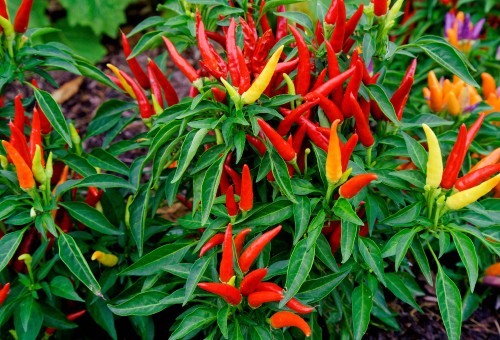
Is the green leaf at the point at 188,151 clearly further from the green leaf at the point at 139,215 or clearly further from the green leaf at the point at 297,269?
the green leaf at the point at 297,269

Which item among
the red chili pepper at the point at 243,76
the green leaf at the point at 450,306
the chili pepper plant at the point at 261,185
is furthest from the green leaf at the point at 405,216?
the red chili pepper at the point at 243,76

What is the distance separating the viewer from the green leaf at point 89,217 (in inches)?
94.0

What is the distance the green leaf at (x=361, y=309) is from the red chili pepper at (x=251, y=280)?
16.0 inches

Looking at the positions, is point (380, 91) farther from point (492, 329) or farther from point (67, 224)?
point (492, 329)

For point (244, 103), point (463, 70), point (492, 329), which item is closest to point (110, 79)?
point (244, 103)

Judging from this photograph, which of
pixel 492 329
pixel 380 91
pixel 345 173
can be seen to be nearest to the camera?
pixel 345 173

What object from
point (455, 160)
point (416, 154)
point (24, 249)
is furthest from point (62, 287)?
point (455, 160)

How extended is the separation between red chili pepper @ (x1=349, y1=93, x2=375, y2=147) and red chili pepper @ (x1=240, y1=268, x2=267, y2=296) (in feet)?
2.05

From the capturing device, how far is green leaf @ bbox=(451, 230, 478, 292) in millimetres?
1947

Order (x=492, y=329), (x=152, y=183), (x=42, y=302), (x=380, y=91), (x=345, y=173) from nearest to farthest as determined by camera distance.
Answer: (x=345, y=173) → (x=380, y=91) → (x=152, y=183) → (x=42, y=302) → (x=492, y=329)

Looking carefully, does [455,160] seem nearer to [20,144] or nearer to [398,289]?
[398,289]

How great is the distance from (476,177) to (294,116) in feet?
2.13

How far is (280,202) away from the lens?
211 cm

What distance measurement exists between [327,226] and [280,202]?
0.29m
